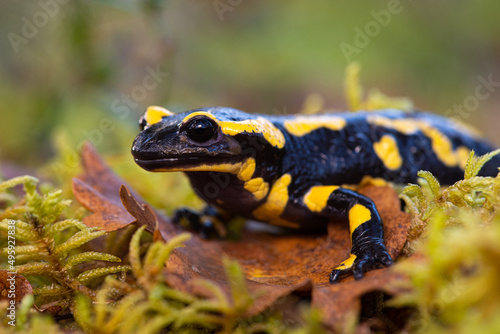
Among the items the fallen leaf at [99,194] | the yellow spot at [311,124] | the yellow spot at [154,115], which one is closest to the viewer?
the fallen leaf at [99,194]

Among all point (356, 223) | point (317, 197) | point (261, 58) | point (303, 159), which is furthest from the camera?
point (261, 58)

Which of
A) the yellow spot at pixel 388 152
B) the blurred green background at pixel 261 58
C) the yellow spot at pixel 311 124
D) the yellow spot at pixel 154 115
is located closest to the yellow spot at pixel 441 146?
the yellow spot at pixel 388 152

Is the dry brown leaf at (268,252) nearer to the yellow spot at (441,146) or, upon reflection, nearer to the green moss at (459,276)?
the green moss at (459,276)

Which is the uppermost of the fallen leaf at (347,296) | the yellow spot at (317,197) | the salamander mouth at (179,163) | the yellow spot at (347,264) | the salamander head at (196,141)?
the salamander head at (196,141)

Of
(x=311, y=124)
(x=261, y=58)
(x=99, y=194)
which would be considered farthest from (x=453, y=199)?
(x=261, y=58)

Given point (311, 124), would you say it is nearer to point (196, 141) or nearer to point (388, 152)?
point (388, 152)

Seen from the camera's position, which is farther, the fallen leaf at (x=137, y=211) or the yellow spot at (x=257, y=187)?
the yellow spot at (x=257, y=187)

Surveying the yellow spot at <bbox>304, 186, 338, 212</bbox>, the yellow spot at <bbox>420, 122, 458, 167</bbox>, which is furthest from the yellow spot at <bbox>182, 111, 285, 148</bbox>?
the yellow spot at <bbox>420, 122, 458, 167</bbox>
